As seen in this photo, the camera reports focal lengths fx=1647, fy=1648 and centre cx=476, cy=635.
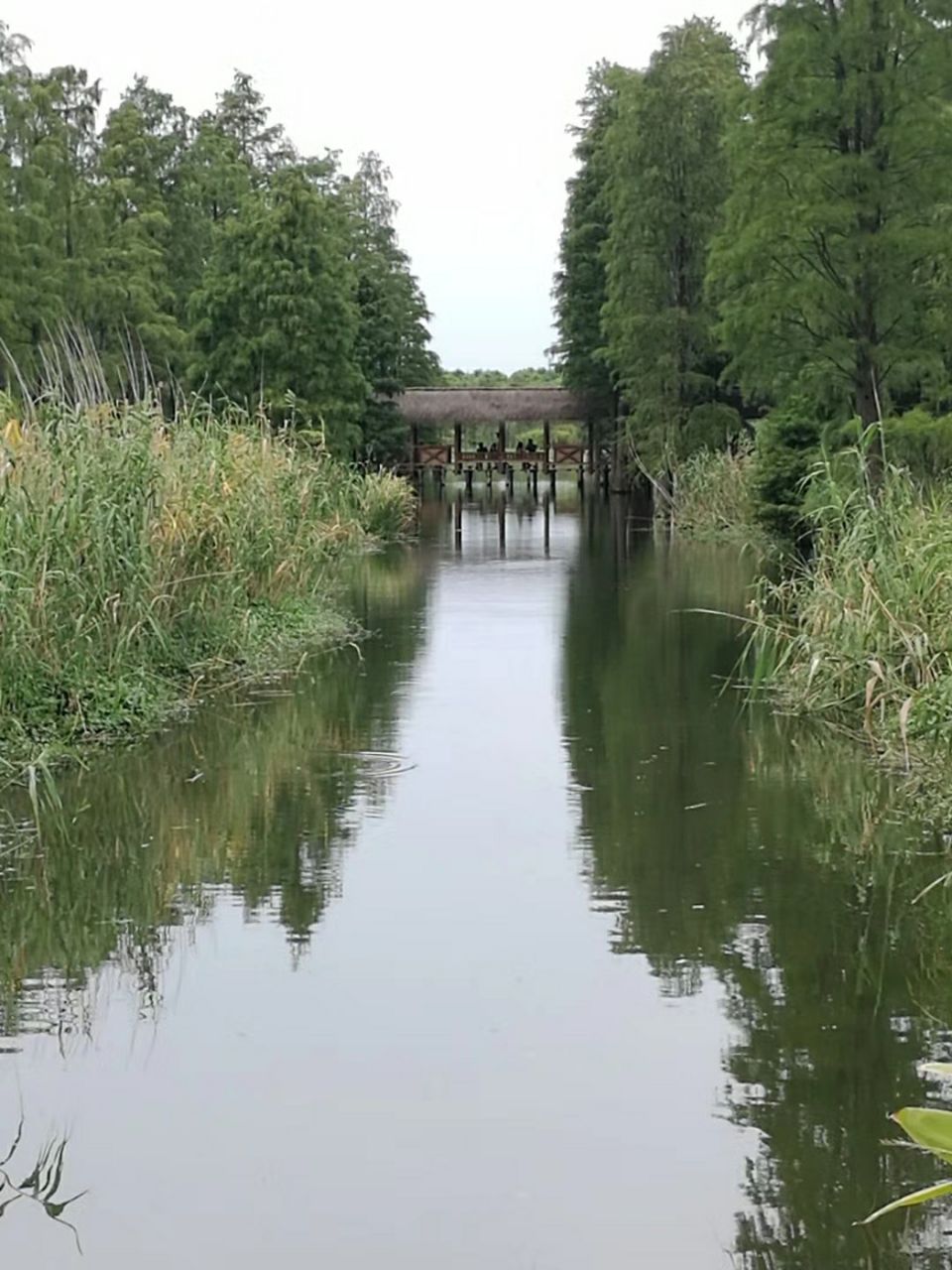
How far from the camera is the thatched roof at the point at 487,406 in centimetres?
4762

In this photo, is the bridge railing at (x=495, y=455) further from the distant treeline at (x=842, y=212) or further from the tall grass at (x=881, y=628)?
the tall grass at (x=881, y=628)

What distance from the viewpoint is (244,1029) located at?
458 cm

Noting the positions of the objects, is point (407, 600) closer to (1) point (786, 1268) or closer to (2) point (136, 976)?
(2) point (136, 976)

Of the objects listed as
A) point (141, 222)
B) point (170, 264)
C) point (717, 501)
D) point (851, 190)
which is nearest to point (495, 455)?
point (170, 264)

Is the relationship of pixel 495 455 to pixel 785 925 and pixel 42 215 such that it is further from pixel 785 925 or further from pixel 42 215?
pixel 785 925

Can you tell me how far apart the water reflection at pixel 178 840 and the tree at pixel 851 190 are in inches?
414

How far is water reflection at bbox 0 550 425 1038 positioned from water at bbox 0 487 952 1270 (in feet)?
0.07

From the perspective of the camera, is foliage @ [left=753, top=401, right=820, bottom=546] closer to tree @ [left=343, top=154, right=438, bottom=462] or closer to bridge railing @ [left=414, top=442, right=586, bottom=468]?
tree @ [left=343, top=154, right=438, bottom=462]

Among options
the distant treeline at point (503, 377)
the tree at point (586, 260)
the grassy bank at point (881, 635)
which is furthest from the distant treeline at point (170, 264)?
the distant treeline at point (503, 377)

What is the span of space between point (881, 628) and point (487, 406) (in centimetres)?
4040

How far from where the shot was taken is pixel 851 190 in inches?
716

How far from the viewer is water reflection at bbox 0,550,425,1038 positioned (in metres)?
5.21

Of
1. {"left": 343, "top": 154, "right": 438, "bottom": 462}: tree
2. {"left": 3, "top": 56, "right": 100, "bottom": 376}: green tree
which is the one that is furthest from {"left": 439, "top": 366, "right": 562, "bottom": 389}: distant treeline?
{"left": 3, "top": 56, "right": 100, "bottom": 376}: green tree

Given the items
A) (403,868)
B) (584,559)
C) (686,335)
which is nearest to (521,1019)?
(403,868)
